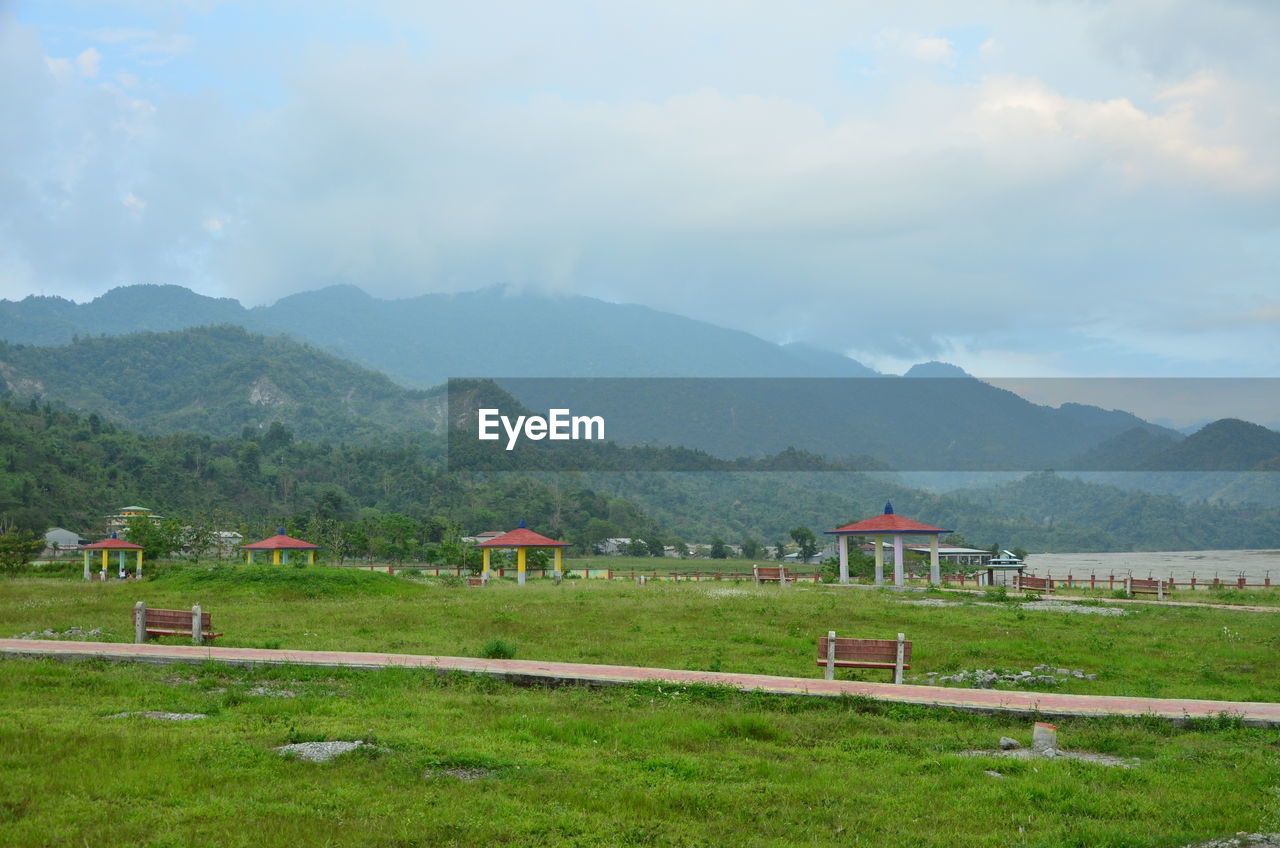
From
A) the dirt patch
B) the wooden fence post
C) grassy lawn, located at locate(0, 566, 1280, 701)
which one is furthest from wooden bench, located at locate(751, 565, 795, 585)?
the dirt patch

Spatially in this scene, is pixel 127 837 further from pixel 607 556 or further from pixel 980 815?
pixel 607 556

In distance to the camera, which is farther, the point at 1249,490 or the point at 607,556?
the point at 1249,490

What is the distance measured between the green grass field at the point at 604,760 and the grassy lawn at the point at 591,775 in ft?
0.10

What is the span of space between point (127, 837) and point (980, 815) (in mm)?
6823

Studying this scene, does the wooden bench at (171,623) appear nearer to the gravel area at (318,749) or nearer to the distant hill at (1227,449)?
the gravel area at (318,749)

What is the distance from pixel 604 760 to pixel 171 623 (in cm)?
1153

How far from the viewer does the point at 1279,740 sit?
11258mm

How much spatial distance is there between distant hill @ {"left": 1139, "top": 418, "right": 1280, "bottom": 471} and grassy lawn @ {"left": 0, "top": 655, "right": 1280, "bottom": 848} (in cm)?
17243

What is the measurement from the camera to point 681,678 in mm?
14445

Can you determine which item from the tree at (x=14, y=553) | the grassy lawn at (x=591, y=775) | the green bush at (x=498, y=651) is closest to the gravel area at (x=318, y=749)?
the grassy lawn at (x=591, y=775)

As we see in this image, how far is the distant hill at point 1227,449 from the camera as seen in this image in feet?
533

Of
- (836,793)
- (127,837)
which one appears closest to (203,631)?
(127,837)

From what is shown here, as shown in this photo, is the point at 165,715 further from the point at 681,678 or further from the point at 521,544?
the point at 521,544

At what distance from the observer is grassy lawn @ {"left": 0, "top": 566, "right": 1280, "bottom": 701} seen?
17125 mm
